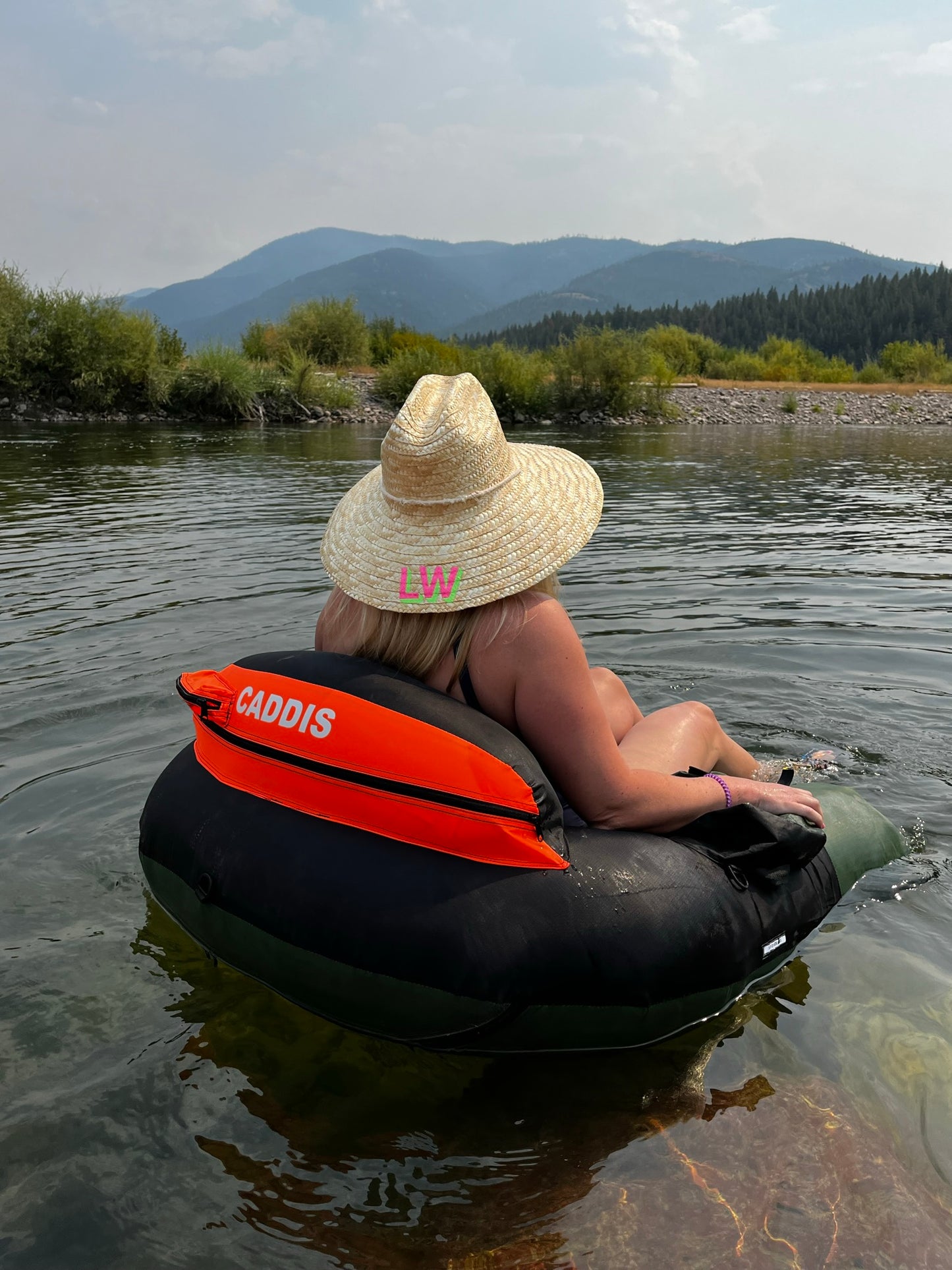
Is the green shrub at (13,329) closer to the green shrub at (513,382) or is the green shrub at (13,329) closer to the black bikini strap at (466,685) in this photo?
the green shrub at (513,382)

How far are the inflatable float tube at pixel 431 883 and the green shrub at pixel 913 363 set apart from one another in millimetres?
70327

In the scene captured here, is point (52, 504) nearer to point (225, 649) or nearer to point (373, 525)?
point (225, 649)

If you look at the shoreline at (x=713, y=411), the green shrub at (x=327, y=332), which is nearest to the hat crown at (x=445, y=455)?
the shoreline at (x=713, y=411)

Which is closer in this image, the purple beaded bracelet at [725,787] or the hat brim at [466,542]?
the hat brim at [466,542]

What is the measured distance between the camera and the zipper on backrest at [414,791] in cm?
255

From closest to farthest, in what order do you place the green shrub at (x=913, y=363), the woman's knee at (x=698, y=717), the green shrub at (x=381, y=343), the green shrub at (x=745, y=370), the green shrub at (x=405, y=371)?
the woman's knee at (x=698, y=717) → the green shrub at (x=405, y=371) → the green shrub at (x=381, y=343) → the green shrub at (x=745, y=370) → the green shrub at (x=913, y=363)

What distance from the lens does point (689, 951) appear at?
2746 millimetres

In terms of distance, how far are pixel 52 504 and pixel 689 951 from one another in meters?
12.8

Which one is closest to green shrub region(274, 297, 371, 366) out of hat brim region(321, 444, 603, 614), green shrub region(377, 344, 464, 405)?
green shrub region(377, 344, 464, 405)

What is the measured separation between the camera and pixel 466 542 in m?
2.72

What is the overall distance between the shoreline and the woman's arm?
32724 millimetres

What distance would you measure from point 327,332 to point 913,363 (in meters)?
43.0

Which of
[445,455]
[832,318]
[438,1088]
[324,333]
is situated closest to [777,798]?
[438,1088]

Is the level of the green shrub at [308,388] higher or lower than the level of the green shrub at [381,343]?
lower
